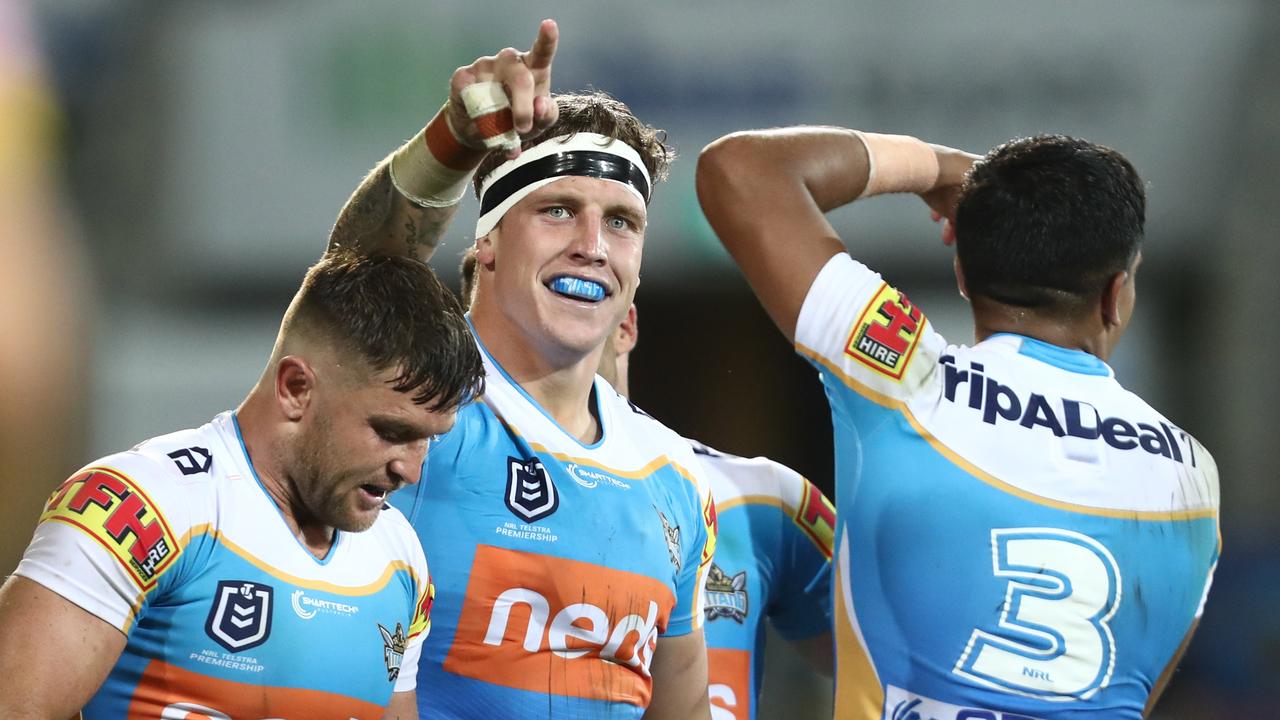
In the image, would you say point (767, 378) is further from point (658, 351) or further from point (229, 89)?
point (229, 89)

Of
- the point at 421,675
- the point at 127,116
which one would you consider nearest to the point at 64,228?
the point at 127,116

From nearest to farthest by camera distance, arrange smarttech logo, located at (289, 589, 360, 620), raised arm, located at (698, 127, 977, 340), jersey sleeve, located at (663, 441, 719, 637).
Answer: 1. smarttech logo, located at (289, 589, 360, 620)
2. raised arm, located at (698, 127, 977, 340)
3. jersey sleeve, located at (663, 441, 719, 637)

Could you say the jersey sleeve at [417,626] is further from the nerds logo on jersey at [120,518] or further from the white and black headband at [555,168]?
the white and black headband at [555,168]

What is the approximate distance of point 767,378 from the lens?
1147 centimetres

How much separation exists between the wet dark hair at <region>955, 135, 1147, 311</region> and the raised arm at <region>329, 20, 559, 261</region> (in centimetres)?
106

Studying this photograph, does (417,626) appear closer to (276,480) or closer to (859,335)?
(276,480)

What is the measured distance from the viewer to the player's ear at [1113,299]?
3.59 metres

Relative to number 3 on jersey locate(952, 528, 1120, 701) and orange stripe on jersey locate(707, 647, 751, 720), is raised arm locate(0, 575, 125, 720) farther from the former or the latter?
orange stripe on jersey locate(707, 647, 751, 720)

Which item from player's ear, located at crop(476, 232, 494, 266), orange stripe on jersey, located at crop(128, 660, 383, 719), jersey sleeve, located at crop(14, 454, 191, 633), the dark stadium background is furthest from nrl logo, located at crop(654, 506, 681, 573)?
the dark stadium background

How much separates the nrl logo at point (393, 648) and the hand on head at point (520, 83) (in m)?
1.09

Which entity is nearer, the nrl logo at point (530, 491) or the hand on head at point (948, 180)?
the nrl logo at point (530, 491)

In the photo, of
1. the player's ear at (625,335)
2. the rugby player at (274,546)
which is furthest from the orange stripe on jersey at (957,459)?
the player's ear at (625,335)

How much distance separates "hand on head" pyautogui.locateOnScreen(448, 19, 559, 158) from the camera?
324 centimetres

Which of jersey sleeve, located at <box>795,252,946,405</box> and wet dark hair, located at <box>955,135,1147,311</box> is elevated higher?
wet dark hair, located at <box>955,135,1147,311</box>
